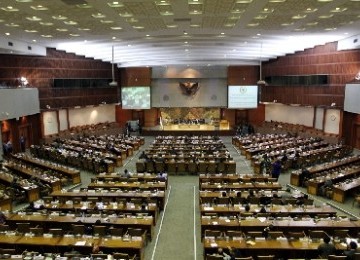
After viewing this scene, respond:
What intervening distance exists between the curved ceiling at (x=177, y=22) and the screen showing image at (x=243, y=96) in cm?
996

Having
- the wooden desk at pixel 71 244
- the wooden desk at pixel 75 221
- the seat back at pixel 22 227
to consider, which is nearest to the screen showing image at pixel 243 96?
the wooden desk at pixel 75 221

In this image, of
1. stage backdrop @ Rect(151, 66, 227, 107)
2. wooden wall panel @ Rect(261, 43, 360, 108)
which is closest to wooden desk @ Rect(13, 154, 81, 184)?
stage backdrop @ Rect(151, 66, 227, 107)

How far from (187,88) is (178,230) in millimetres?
25427

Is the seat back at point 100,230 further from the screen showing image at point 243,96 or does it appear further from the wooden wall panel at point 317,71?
the screen showing image at point 243,96

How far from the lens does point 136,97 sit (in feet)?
119

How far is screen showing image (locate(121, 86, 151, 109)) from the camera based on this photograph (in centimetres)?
3603

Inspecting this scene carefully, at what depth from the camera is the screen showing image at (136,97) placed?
36031 mm

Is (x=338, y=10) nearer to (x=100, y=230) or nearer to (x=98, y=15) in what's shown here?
(x=98, y=15)

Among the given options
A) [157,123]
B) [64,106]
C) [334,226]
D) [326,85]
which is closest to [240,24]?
[334,226]

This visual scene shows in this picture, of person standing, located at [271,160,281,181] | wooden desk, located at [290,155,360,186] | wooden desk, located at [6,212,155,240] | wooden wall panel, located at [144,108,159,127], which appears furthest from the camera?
wooden wall panel, located at [144,108,159,127]

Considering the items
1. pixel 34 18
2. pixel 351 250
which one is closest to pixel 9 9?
pixel 34 18

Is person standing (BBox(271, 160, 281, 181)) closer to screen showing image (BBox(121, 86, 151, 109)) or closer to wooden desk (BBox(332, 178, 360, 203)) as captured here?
wooden desk (BBox(332, 178, 360, 203))

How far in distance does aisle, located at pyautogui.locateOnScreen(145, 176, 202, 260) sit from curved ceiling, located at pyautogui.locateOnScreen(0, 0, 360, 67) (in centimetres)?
830

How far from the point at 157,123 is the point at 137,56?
10.5m
